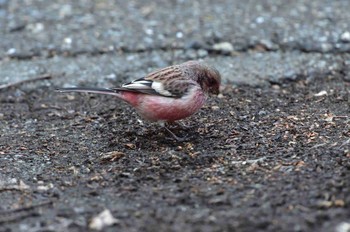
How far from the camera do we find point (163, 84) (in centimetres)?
556

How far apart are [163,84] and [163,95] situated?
100mm

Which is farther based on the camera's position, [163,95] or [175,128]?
[175,128]

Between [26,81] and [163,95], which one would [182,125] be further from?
[26,81]

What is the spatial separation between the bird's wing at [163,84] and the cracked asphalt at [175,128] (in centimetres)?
35

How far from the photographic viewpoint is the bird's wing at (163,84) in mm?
5480

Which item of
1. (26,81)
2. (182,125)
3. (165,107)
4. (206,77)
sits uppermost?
(206,77)

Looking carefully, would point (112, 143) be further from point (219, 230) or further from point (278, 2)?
point (278, 2)

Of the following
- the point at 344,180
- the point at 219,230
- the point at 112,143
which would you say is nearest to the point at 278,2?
the point at 112,143

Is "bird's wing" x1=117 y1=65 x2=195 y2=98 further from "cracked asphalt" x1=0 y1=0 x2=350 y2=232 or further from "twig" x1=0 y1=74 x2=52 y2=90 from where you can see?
"twig" x1=0 y1=74 x2=52 y2=90

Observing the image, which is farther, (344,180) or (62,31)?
(62,31)

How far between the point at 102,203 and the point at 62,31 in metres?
4.23

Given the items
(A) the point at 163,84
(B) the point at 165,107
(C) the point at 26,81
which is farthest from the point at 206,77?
(C) the point at 26,81

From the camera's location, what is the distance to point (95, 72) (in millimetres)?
7191

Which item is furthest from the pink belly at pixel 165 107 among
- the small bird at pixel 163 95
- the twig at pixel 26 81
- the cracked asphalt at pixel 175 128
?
the twig at pixel 26 81
